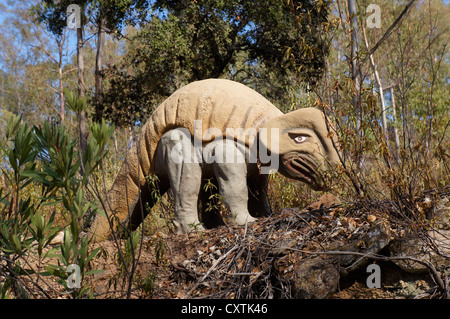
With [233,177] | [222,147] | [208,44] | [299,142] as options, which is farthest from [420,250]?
[208,44]

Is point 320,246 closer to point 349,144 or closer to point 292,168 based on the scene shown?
point 349,144

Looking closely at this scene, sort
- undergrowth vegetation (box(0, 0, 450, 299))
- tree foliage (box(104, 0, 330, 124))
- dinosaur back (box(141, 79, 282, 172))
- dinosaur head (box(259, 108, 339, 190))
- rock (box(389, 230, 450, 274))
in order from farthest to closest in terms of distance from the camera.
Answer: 1. tree foliage (box(104, 0, 330, 124))
2. dinosaur back (box(141, 79, 282, 172))
3. dinosaur head (box(259, 108, 339, 190))
4. rock (box(389, 230, 450, 274))
5. undergrowth vegetation (box(0, 0, 450, 299))

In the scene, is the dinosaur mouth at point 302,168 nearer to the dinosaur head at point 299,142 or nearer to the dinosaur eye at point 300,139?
the dinosaur head at point 299,142

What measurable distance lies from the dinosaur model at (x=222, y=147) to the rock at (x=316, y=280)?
1082 mm

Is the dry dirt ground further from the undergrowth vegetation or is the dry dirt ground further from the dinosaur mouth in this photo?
the dinosaur mouth

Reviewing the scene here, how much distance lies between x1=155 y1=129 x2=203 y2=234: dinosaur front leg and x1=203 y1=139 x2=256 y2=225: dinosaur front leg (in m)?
0.28

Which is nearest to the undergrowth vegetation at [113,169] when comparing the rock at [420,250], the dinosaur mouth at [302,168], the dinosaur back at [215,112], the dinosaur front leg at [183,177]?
the rock at [420,250]

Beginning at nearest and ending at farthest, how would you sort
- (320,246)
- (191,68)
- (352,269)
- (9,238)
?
1. (9,238)
2. (352,269)
3. (320,246)
4. (191,68)

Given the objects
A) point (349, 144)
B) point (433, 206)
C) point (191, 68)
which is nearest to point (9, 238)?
point (349, 144)

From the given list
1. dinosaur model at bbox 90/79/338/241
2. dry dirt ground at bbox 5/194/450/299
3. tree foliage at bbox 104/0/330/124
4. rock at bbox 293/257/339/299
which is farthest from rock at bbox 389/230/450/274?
tree foliage at bbox 104/0/330/124

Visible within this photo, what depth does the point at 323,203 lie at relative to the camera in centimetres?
452

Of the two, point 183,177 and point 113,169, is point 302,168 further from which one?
point 113,169

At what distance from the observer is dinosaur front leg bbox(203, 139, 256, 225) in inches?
182
